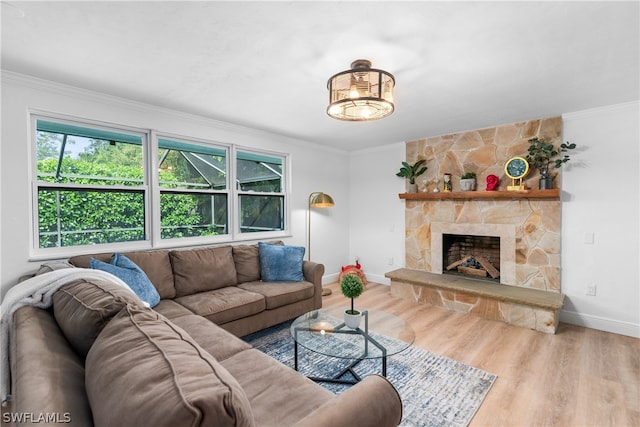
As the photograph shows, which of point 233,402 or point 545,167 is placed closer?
point 233,402

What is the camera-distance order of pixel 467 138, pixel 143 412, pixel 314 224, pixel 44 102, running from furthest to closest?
pixel 314 224 → pixel 467 138 → pixel 44 102 → pixel 143 412

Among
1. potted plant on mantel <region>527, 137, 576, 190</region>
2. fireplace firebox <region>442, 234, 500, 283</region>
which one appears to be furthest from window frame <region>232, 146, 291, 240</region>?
potted plant on mantel <region>527, 137, 576, 190</region>

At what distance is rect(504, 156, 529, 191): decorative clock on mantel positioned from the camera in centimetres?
359

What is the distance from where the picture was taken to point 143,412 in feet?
2.17

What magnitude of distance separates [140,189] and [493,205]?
4.22 m

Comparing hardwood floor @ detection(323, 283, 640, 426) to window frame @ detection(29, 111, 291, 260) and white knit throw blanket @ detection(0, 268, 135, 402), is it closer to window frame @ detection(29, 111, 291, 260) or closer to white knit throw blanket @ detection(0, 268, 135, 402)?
window frame @ detection(29, 111, 291, 260)

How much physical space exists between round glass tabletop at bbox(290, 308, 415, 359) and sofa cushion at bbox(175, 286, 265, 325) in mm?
603

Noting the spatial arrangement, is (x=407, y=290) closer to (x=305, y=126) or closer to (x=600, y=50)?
(x=305, y=126)

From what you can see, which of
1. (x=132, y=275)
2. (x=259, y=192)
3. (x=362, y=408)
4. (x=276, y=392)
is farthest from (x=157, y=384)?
(x=259, y=192)

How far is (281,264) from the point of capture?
346cm

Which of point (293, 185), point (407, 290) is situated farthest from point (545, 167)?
point (293, 185)

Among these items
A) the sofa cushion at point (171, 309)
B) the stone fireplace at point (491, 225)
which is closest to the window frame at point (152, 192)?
the sofa cushion at point (171, 309)

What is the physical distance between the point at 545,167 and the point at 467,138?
3.30 ft

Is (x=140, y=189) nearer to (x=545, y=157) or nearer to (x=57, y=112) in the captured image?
(x=57, y=112)
